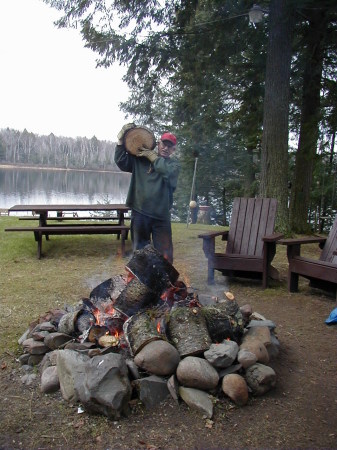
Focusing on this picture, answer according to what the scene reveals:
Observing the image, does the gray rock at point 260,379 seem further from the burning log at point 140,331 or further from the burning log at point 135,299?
the burning log at point 135,299

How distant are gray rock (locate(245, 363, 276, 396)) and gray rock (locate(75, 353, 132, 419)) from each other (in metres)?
0.75

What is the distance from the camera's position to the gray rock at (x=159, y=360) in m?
2.68

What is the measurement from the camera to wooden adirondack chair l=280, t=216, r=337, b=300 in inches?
180

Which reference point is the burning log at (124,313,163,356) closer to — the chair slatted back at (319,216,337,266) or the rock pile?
the rock pile

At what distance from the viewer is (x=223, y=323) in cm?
311

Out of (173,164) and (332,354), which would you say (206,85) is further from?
(332,354)

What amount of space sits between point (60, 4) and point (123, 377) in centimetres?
505

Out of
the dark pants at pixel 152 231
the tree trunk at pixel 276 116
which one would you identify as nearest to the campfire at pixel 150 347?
the dark pants at pixel 152 231

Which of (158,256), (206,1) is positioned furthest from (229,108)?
(158,256)

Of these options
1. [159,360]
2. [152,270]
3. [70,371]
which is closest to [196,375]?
[159,360]

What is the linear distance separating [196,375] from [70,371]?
776 millimetres

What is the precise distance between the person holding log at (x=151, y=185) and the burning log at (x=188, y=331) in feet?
4.96

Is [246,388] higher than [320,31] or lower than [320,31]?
lower

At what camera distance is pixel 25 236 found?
26.6 ft
